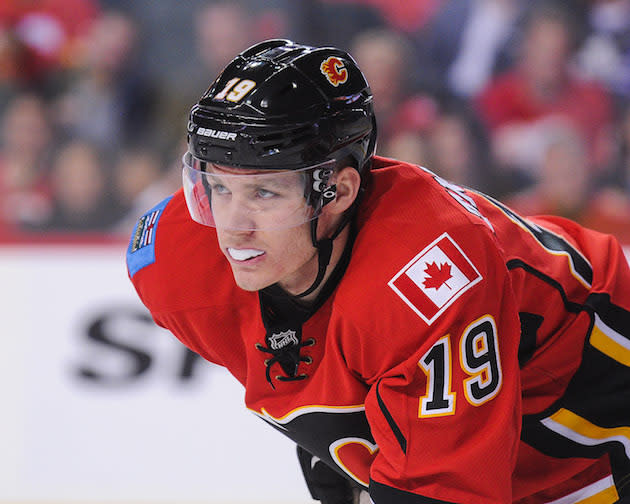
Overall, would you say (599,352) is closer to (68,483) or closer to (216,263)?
(216,263)

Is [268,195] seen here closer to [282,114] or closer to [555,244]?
[282,114]

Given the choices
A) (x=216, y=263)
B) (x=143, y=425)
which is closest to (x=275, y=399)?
(x=216, y=263)

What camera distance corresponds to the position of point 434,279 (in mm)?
1328

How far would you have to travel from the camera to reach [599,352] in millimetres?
1579

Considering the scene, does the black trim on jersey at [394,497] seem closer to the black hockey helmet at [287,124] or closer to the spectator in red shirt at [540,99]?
the black hockey helmet at [287,124]

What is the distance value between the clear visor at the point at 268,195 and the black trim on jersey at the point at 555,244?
0.38 meters

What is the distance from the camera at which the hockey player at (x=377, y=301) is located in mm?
1324

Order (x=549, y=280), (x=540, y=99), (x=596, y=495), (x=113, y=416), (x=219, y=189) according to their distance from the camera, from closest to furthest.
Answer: (x=219, y=189), (x=549, y=280), (x=596, y=495), (x=113, y=416), (x=540, y=99)

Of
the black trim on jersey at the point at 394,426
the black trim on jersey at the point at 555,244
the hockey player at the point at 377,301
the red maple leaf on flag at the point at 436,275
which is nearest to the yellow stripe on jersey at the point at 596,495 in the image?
the hockey player at the point at 377,301

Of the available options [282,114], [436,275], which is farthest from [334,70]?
[436,275]

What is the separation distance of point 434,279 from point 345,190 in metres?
0.22

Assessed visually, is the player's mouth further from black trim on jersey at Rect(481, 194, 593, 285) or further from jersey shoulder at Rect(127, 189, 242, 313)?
black trim on jersey at Rect(481, 194, 593, 285)

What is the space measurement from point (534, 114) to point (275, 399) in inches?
92.2

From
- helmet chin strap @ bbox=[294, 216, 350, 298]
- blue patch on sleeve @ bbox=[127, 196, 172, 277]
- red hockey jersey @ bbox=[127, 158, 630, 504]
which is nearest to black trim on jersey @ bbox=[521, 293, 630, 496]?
red hockey jersey @ bbox=[127, 158, 630, 504]
